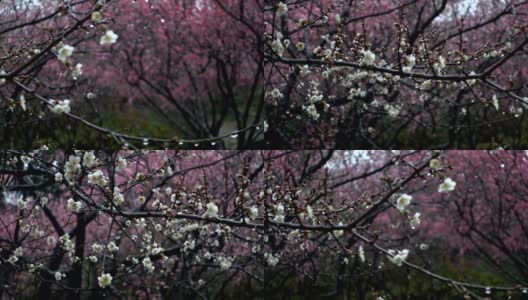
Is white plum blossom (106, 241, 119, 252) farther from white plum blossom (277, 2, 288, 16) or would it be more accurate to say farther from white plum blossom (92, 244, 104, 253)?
white plum blossom (277, 2, 288, 16)

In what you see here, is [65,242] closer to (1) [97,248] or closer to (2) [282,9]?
(1) [97,248]

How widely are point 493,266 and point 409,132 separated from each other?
2.40 feet

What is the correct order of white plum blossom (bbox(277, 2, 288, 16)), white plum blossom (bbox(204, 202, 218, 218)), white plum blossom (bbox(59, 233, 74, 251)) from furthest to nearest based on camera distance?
white plum blossom (bbox(59, 233, 74, 251)) → white plum blossom (bbox(277, 2, 288, 16)) → white plum blossom (bbox(204, 202, 218, 218))

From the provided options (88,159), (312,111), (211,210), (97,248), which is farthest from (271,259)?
(88,159)

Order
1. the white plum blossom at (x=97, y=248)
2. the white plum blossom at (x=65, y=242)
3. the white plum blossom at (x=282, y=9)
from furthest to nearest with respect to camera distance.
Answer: the white plum blossom at (x=97, y=248) < the white plum blossom at (x=65, y=242) < the white plum blossom at (x=282, y=9)

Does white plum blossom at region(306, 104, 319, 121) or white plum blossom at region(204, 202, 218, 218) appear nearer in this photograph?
white plum blossom at region(204, 202, 218, 218)

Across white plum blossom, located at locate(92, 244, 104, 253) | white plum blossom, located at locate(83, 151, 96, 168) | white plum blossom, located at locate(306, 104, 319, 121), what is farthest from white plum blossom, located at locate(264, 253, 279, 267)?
white plum blossom, located at locate(83, 151, 96, 168)

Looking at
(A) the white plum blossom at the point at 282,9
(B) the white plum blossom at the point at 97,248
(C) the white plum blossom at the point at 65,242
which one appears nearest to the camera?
(A) the white plum blossom at the point at 282,9

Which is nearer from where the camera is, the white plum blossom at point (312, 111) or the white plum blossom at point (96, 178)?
the white plum blossom at point (96, 178)

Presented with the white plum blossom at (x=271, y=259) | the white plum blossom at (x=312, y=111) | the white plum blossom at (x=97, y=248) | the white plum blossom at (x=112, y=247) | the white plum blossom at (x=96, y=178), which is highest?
the white plum blossom at (x=312, y=111)

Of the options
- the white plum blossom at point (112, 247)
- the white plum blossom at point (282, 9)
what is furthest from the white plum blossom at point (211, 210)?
the white plum blossom at point (112, 247)

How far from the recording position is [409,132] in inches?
104

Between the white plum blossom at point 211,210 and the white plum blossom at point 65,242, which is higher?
the white plum blossom at point 65,242

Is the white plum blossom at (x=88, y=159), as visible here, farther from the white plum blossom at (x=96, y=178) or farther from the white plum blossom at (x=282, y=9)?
the white plum blossom at (x=282, y=9)
